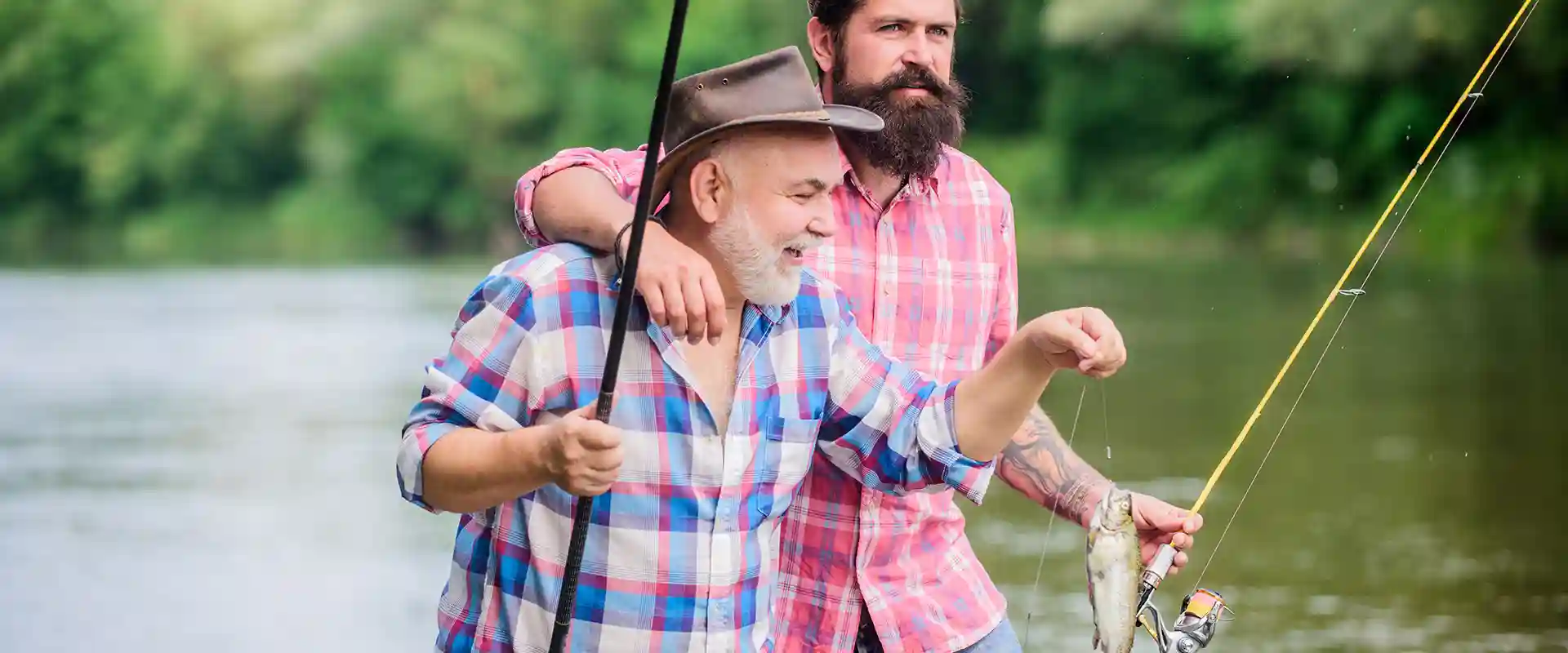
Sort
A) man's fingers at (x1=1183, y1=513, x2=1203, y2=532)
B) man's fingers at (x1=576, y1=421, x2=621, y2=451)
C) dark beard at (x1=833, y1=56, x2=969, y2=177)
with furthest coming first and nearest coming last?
dark beard at (x1=833, y1=56, x2=969, y2=177) → man's fingers at (x1=1183, y1=513, x2=1203, y2=532) → man's fingers at (x1=576, y1=421, x2=621, y2=451)

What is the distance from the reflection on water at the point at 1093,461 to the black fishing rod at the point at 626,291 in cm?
353

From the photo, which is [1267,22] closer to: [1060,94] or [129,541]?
[1060,94]

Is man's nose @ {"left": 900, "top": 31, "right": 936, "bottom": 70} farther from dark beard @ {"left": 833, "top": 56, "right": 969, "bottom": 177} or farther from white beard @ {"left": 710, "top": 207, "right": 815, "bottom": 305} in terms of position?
white beard @ {"left": 710, "top": 207, "right": 815, "bottom": 305}

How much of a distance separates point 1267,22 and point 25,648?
22721mm

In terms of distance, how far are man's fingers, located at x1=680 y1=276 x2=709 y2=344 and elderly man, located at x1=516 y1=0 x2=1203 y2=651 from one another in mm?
491

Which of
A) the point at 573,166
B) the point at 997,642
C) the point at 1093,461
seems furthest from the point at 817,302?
the point at 1093,461

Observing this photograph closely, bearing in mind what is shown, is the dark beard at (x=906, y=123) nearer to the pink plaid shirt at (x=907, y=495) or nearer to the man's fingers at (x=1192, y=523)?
the pink plaid shirt at (x=907, y=495)

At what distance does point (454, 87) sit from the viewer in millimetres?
49906

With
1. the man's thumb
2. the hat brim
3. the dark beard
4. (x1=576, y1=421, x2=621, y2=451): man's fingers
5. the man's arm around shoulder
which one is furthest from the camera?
the dark beard

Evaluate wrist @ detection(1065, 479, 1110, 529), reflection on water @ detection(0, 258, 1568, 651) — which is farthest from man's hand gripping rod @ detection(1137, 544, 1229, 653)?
reflection on water @ detection(0, 258, 1568, 651)

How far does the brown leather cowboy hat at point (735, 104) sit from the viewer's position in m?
2.75

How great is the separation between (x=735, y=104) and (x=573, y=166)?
0.33 m

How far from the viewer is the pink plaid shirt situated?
321 centimetres

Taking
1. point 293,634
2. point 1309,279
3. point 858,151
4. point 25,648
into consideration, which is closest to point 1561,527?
point 293,634
